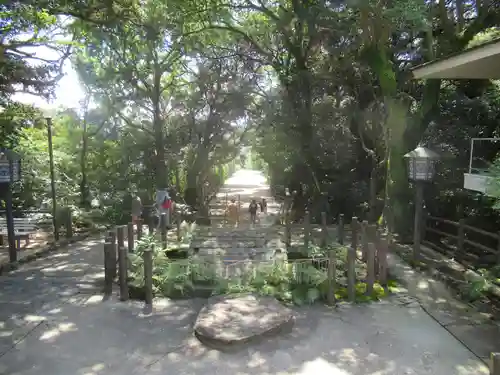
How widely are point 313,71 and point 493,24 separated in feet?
→ 21.9

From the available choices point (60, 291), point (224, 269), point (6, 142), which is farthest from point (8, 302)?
point (6, 142)

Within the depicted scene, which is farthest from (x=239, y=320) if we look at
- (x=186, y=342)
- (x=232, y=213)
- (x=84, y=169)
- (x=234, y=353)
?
(x=84, y=169)

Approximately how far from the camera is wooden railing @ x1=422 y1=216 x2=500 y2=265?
9.63m

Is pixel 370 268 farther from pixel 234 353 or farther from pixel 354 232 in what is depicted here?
pixel 234 353

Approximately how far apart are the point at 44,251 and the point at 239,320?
25.6 ft

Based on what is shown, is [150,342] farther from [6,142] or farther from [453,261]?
[6,142]

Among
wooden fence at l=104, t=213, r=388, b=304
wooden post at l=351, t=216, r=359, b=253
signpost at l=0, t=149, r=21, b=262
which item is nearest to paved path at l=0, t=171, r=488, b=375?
wooden fence at l=104, t=213, r=388, b=304

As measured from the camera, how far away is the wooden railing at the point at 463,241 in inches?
379

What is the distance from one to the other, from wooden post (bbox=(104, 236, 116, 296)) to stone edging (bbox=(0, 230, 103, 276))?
321cm

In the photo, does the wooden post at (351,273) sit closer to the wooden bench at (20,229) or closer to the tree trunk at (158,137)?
the wooden bench at (20,229)

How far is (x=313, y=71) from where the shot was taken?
1698 cm

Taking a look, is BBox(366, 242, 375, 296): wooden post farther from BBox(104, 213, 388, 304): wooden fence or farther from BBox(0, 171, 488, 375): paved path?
BBox(0, 171, 488, 375): paved path

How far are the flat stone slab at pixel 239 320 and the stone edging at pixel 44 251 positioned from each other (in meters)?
5.67

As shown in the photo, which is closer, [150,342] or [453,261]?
[150,342]
